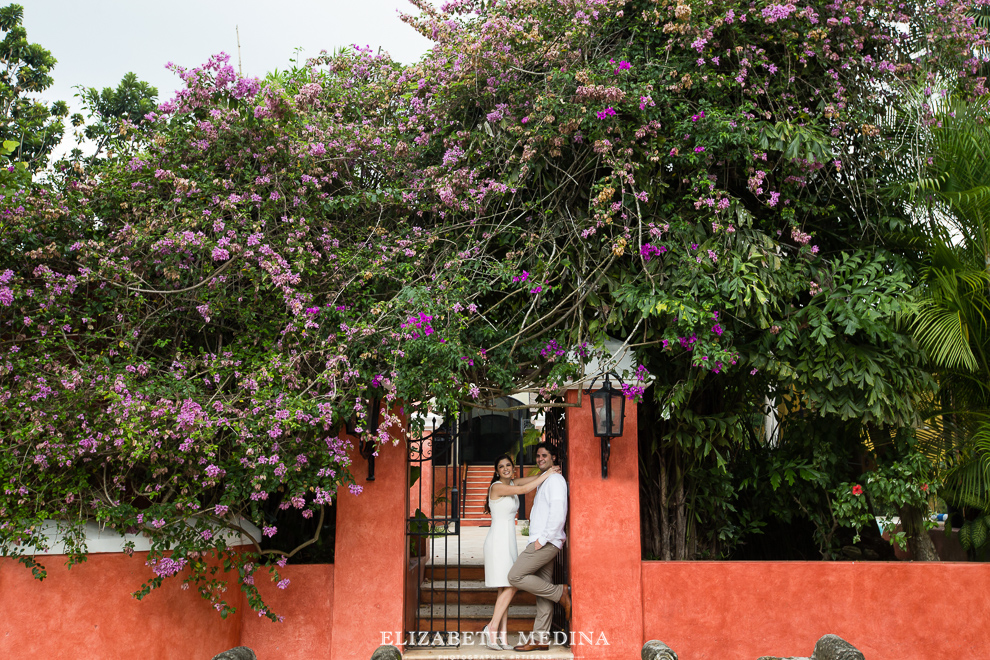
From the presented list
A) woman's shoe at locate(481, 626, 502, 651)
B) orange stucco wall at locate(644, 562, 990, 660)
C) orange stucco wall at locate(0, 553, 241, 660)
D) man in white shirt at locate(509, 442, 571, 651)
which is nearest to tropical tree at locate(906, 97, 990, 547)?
orange stucco wall at locate(644, 562, 990, 660)

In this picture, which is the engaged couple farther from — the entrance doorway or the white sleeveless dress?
the entrance doorway

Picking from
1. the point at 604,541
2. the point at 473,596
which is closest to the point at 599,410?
the point at 604,541

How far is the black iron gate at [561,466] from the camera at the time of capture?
18.8 ft

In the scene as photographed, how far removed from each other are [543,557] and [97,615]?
3.27m

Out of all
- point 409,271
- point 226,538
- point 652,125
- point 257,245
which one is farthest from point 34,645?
point 652,125

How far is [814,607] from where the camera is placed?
5324 millimetres

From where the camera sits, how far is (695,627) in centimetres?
530

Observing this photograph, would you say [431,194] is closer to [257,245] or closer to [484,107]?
[484,107]

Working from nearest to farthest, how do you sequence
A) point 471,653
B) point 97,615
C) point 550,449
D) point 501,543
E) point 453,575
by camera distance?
point 97,615 → point 471,653 → point 501,543 → point 550,449 → point 453,575

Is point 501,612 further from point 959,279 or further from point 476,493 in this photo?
point 476,493

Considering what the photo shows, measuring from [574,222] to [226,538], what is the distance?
3.87m

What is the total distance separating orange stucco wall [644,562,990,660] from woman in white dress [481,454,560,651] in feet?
3.65

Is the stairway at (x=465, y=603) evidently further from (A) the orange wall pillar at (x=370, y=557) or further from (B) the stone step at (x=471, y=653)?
(A) the orange wall pillar at (x=370, y=557)

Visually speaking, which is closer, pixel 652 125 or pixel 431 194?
pixel 652 125
